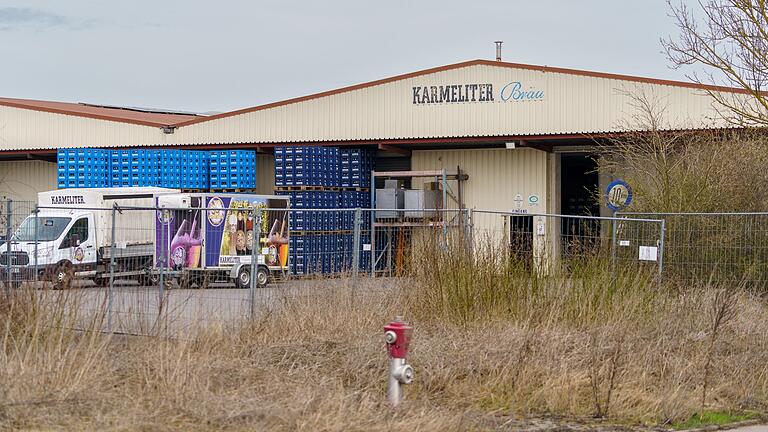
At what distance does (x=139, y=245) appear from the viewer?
50.0 ft

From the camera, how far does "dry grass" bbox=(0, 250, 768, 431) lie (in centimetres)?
852

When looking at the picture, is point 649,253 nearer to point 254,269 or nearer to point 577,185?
point 254,269

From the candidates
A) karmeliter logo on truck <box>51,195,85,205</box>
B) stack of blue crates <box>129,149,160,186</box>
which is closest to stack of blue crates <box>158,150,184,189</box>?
stack of blue crates <box>129,149,160,186</box>

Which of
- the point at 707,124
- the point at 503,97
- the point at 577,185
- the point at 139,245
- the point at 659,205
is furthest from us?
the point at 577,185

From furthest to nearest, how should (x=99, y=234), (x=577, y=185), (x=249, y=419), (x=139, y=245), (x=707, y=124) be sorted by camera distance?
(x=577, y=185), (x=707, y=124), (x=99, y=234), (x=139, y=245), (x=249, y=419)

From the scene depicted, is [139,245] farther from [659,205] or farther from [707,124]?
[707,124]

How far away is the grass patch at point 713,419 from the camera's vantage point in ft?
31.8

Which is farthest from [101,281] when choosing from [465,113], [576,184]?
[576,184]

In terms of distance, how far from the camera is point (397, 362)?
9.16 m

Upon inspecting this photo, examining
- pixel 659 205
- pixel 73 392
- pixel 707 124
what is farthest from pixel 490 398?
pixel 707 124

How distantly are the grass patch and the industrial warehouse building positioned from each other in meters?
20.7

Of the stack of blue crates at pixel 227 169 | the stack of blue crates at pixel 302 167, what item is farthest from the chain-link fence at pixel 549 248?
the stack of blue crates at pixel 227 169

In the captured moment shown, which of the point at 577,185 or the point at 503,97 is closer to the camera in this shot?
the point at 503,97

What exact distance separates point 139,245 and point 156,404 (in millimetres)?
6988
